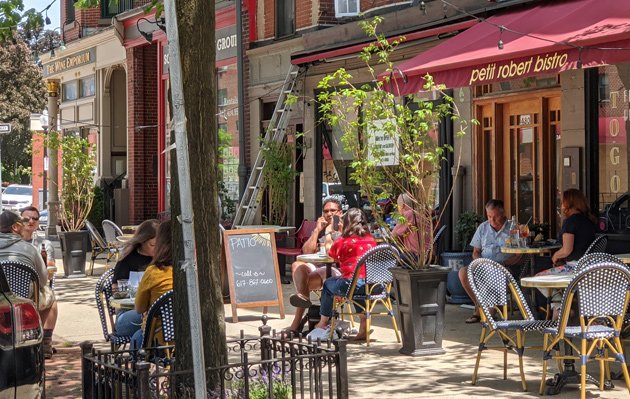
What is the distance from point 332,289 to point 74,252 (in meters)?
9.14

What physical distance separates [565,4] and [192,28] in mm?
7097

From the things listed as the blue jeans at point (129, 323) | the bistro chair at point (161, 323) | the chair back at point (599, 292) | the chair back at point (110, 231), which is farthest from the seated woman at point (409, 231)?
the chair back at point (110, 231)

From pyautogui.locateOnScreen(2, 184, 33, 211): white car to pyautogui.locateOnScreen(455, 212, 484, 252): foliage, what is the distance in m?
33.2

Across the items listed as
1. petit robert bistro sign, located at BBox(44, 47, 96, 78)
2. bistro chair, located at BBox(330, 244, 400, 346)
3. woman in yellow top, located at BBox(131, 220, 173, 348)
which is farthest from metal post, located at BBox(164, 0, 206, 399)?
petit robert bistro sign, located at BBox(44, 47, 96, 78)

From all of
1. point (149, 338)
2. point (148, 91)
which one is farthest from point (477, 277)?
point (148, 91)

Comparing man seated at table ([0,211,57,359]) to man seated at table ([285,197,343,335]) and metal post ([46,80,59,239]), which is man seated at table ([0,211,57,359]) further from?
metal post ([46,80,59,239])

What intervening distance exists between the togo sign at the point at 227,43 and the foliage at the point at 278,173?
2.89 metres

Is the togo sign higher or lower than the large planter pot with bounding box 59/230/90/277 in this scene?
higher

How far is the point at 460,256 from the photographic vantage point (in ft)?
42.4

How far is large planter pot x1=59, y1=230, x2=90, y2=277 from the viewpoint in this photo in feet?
58.8

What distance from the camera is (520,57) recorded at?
391 inches

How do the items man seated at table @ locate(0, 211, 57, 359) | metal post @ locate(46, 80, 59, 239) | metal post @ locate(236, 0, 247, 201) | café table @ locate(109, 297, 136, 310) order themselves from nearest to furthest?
café table @ locate(109, 297, 136, 310), man seated at table @ locate(0, 211, 57, 359), metal post @ locate(236, 0, 247, 201), metal post @ locate(46, 80, 59, 239)

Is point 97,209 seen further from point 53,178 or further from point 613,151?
point 613,151

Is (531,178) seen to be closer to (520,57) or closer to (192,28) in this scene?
(520,57)
